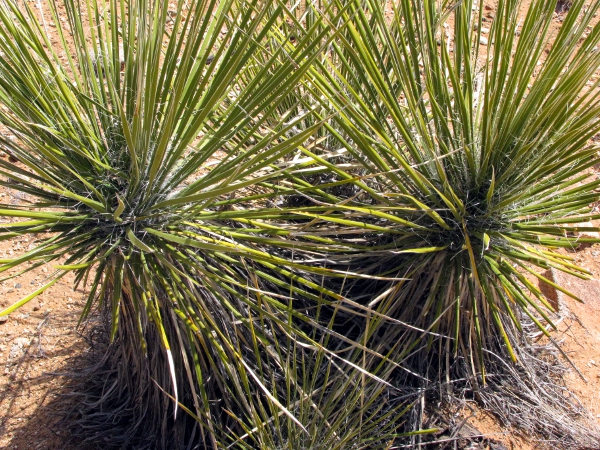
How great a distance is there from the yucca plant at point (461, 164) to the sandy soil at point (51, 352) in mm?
455

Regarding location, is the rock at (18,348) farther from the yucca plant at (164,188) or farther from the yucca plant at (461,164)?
the yucca plant at (461,164)

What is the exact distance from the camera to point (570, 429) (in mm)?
1468

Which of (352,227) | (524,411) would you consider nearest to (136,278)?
(352,227)

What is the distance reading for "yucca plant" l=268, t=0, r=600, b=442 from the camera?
1058 millimetres

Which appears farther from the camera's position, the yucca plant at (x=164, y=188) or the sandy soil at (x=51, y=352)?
the sandy soil at (x=51, y=352)

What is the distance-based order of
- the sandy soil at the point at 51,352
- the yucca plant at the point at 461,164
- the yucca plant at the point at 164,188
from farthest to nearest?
the sandy soil at the point at 51,352 < the yucca plant at the point at 461,164 < the yucca plant at the point at 164,188

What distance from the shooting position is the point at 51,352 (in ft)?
5.96

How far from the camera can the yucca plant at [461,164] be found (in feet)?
3.47

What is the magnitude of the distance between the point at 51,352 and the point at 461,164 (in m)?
1.38

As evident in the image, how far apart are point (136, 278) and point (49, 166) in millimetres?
267

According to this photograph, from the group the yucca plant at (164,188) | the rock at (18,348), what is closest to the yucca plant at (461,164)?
the yucca plant at (164,188)

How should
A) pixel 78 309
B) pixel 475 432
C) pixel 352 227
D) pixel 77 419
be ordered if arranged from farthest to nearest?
pixel 78 309, pixel 77 419, pixel 475 432, pixel 352 227

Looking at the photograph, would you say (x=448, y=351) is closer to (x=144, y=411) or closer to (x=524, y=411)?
(x=524, y=411)

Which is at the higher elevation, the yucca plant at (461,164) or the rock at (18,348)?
the rock at (18,348)
